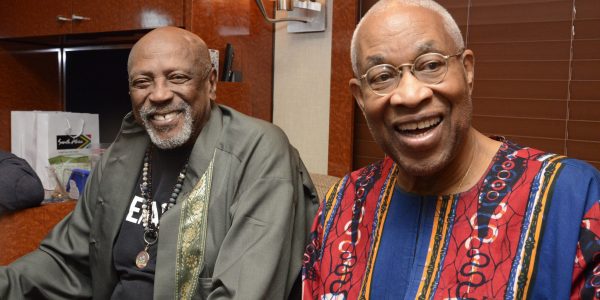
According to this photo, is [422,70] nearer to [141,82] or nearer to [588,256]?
[588,256]

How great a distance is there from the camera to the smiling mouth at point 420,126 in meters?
1.05

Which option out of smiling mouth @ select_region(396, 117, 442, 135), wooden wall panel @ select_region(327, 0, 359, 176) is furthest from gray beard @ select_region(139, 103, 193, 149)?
wooden wall panel @ select_region(327, 0, 359, 176)

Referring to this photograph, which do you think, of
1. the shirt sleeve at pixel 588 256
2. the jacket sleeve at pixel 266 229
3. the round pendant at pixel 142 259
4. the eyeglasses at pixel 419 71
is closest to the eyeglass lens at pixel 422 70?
the eyeglasses at pixel 419 71

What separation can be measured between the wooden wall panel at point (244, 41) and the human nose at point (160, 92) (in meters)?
0.75

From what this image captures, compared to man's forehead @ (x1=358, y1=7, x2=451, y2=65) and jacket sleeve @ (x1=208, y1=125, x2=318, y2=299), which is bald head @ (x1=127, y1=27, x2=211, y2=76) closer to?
jacket sleeve @ (x1=208, y1=125, x2=318, y2=299)

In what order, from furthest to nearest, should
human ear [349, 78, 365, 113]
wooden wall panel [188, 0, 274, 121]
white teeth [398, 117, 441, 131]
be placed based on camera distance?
wooden wall panel [188, 0, 274, 121], human ear [349, 78, 365, 113], white teeth [398, 117, 441, 131]

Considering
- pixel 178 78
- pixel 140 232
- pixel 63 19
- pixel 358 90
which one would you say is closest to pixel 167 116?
pixel 178 78

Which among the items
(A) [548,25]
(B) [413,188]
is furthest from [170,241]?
(A) [548,25]

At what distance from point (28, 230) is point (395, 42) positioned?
1.84m

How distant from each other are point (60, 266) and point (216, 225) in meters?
0.57

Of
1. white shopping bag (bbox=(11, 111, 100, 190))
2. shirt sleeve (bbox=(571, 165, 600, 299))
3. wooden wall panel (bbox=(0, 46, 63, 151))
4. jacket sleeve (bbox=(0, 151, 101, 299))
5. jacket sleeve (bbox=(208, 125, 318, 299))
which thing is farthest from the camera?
wooden wall panel (bbox=(0, 46, 63, 151))

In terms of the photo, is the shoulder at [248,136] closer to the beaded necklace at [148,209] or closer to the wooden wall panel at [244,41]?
the beaded necklace at [148,209]

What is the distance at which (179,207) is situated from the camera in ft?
5.27

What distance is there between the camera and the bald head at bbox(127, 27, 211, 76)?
1692mm
